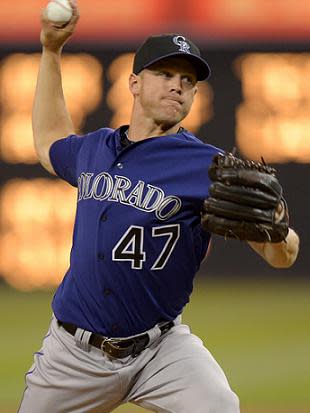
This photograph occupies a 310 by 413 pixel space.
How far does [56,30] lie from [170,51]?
0.63 meters

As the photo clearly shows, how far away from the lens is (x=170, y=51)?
4.32 m

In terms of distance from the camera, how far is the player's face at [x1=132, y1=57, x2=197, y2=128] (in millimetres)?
4352

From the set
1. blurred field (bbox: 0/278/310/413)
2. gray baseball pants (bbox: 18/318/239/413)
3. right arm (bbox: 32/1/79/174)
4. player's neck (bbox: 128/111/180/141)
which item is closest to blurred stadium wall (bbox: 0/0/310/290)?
blurred field (bbox: 0/278/310/413)

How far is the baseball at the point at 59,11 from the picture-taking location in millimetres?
4656

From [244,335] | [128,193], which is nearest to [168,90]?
[128,193]

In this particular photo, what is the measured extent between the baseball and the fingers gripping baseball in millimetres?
19

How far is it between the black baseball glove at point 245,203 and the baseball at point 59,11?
1.14 metres

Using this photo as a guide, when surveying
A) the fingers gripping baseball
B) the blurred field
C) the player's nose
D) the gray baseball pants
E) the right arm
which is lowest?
the blurred field

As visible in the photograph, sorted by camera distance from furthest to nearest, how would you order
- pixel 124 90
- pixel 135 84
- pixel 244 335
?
pixel 124 90, pixel 244 335, pixel 135 84

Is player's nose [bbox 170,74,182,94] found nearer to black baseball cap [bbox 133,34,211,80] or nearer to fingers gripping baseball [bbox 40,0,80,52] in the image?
black baseball cap [bbox 133,34,211,80]

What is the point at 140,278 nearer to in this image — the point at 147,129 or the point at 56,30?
the point at 147,129

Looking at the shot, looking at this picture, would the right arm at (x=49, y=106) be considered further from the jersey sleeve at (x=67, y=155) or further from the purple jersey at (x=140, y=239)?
the purple jersey at (x=140, y=239)

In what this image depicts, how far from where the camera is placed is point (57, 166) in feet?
15.4

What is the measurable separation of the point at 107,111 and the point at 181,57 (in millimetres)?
5874
